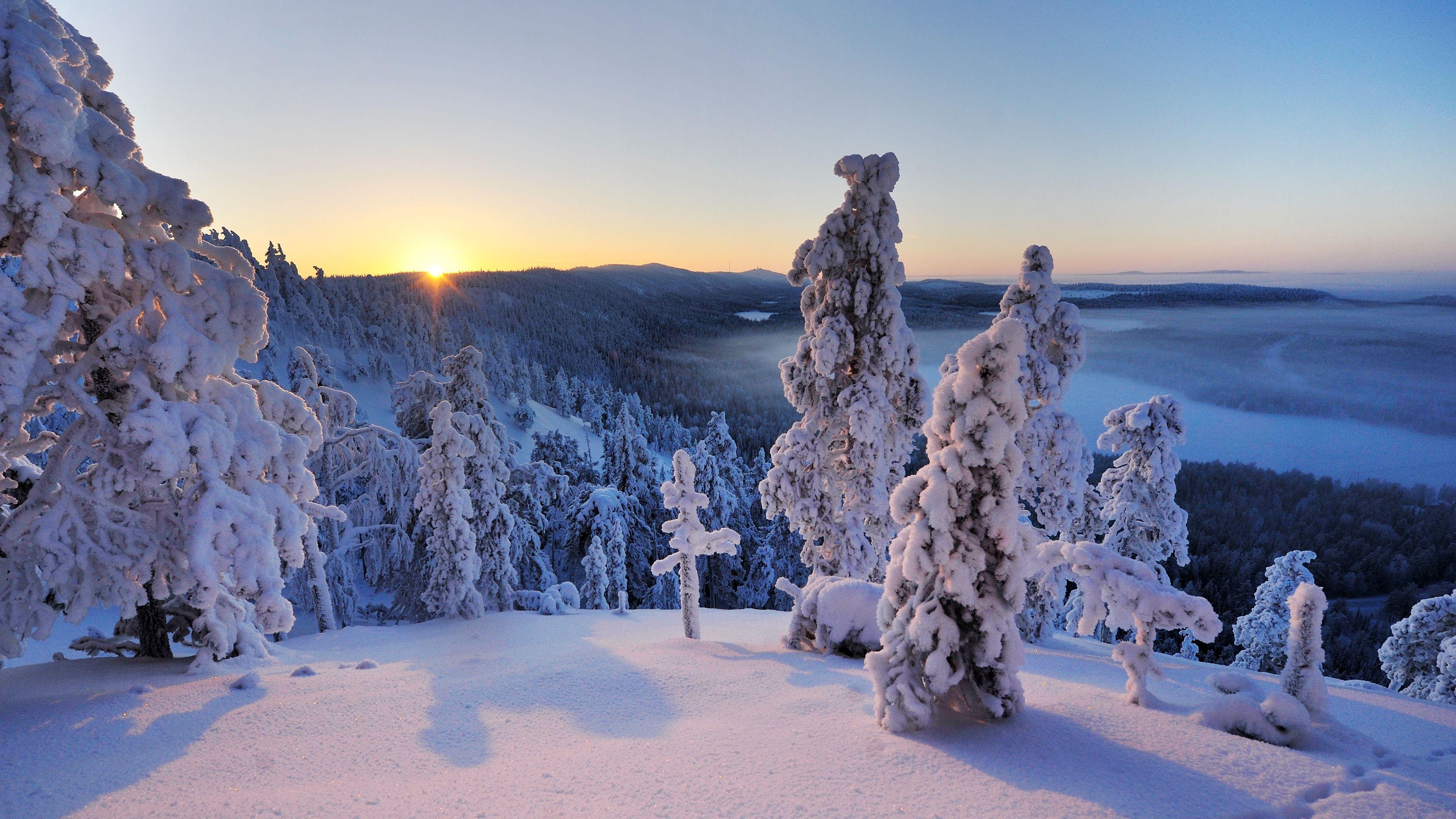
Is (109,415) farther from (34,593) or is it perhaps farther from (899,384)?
(899,384)

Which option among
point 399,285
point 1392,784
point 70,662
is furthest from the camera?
point 399,285

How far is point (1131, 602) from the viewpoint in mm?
6625

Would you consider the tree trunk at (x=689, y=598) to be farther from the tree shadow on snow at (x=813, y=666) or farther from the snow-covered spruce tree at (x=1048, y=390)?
the snow-covered spruce tree at (x=1048, y=390)

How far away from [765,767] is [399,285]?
125m

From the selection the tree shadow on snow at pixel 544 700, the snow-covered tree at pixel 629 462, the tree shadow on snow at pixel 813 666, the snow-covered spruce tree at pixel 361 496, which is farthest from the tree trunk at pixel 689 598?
the snow-covered tree at pixel 629 462

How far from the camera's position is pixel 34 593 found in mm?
6691

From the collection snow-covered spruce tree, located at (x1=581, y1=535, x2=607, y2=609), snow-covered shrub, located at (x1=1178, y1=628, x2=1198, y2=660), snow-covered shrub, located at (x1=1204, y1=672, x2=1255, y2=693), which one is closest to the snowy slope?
snow-covered shrub, located at (x1=1204, y1=672, x2=1255, y2=693)

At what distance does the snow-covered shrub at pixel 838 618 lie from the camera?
1123 centimetres

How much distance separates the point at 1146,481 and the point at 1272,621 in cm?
1335

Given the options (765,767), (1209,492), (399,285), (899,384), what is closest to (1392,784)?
(765,767)

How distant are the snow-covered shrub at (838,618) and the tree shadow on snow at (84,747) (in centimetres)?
857

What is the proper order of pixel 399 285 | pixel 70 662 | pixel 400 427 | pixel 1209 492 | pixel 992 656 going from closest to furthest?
pixel 992 656, pixel 70 662, pixel 400 427, pixel 1209 492, pixel 399 285

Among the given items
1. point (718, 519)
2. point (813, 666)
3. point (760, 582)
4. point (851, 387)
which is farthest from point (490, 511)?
point (760, 582)

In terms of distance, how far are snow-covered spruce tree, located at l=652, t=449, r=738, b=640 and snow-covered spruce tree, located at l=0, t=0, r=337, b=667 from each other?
7285mm
